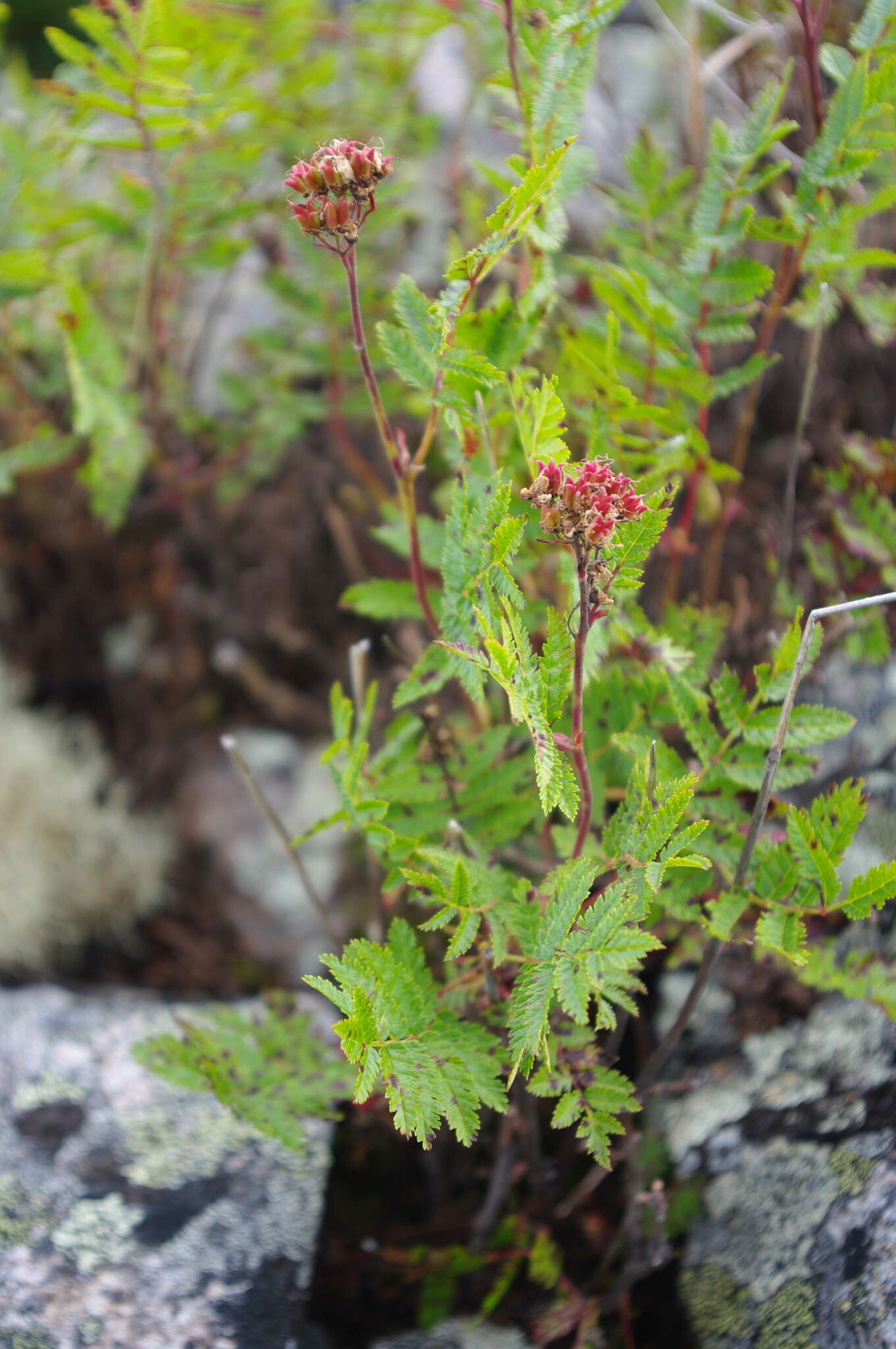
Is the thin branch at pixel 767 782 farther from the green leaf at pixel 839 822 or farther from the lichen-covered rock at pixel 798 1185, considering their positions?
the lichen-covered rock at pixel 798 1185

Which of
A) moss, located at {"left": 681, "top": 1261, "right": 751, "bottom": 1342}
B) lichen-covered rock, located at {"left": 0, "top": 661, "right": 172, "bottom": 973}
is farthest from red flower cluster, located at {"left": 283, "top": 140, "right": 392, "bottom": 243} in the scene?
lichen-covered rock, located at {"left": 0, "top": 661, "right": 172, "bottom": 973}

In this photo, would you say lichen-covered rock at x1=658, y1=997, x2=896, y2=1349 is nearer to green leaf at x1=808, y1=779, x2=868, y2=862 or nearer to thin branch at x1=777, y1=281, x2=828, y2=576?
green leaf at x1=808, y1=779, x2=868, y2=862

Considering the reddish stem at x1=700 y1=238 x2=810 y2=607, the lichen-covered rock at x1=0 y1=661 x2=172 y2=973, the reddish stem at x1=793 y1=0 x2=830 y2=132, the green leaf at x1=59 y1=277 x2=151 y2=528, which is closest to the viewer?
the reddish stem at x1=793 y1=0 x2=830 y2=132

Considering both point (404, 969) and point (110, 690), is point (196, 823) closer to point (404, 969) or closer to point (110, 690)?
point (110, 690)

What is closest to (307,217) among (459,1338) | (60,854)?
(459,1338)

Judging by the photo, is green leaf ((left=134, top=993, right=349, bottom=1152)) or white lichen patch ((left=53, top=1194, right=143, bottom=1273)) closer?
green leaf ((left=134, top=993, right=349, bottom=1152))

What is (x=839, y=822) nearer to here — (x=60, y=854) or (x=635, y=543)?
(x=635, y=543)
